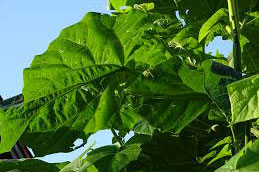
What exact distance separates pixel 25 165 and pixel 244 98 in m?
0.81

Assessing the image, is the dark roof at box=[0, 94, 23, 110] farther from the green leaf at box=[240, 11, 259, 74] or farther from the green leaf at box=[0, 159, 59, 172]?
the green leaf at box=[240, 11, 259, 74]

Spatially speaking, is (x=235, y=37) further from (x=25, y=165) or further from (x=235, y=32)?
(x=25, y=165)

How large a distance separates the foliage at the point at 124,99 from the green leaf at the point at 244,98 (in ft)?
1.26

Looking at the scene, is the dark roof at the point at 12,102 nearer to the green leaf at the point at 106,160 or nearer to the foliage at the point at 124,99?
the foliage at the point at 124,99

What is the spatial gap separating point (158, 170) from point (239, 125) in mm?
307

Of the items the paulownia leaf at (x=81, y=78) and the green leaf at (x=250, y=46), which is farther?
the green leaf at (x=250, y=46)

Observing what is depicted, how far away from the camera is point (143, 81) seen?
5.55 feet

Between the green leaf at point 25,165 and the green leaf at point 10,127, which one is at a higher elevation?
the green leaf at point 10,127

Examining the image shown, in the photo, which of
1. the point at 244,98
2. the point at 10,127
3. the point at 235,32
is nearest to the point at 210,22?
the point at 235,32

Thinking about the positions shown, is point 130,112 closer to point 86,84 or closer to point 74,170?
point 86,84

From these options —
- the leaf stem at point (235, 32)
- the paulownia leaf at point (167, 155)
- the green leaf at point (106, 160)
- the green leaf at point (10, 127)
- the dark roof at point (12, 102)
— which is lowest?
the paulownia leaf at point (167, 155)

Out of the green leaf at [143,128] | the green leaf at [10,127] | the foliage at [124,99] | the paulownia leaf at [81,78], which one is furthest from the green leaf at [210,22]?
the green leaf at [10,127]

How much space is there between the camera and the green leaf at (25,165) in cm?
178

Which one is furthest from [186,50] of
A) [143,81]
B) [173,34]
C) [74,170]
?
[74,170]
